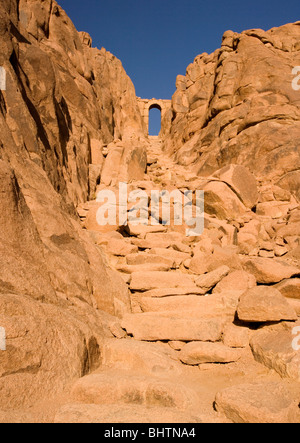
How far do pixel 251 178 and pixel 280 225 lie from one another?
3.10m

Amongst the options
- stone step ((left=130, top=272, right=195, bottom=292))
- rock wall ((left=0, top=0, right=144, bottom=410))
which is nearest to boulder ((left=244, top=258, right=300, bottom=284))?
stone step ((left=130, top=272, right=195, bottom=292))

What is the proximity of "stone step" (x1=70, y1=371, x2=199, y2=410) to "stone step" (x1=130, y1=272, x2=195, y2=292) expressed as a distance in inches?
107

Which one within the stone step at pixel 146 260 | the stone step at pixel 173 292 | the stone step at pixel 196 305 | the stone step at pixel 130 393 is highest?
the stone step at pixel 146 260

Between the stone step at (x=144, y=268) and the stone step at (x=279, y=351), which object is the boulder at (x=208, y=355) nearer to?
the stone step at (x=279, y=351)

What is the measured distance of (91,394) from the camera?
2441mm

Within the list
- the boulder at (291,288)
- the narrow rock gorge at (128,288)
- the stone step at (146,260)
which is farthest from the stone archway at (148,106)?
the boulder at (291,288)

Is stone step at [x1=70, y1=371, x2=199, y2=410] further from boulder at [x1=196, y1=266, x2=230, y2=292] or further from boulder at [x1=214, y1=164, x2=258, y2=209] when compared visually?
boulder at [x1=214, y1=164, x2=258, y2=209]

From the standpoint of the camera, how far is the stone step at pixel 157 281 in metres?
5.38

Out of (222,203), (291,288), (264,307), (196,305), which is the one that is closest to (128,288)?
(196,305)

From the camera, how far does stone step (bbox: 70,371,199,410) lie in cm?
245

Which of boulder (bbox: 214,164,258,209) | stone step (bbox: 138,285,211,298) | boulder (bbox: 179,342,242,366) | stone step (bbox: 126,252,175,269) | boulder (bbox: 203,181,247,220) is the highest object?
boulder (bbox: 214,164,258,209)

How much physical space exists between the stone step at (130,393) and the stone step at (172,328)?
54.2 inches

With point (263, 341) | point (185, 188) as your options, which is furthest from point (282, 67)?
point (263, 341)
